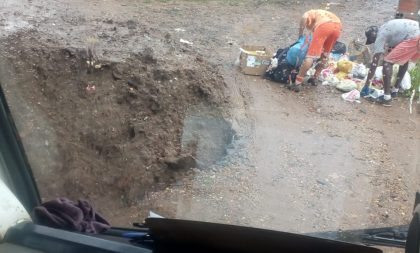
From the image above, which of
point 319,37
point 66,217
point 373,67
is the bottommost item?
point 373,67

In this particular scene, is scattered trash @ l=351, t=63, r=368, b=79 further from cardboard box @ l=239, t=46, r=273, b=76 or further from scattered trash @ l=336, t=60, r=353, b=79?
cardboard box @ l=239, t=46, r=273, b=76

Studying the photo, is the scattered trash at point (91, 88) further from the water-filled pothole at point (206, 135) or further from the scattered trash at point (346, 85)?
the scattered trash at point (346, 85)

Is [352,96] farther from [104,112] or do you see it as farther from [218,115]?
[104,112]

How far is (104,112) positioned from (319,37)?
9.73ft

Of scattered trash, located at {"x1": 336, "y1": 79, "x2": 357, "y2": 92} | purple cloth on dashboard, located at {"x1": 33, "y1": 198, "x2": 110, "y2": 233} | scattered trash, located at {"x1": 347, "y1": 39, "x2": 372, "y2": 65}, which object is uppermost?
purple cloth on dashboard, located at {"x1": 33, "y1": 198, "x2": 110, "y2": 233}

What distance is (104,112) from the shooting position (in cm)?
555

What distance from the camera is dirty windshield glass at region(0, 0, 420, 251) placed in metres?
4.31

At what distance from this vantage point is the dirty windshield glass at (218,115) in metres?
4.31

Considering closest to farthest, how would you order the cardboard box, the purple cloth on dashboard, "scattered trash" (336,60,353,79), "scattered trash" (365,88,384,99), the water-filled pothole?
the purple cloth on dashboard, the water-filled pothole, "scattered trash" (365,88,384,99), the cardboard box, "scattered trash" (336,60,353,79)

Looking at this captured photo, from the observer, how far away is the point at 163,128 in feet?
18.2

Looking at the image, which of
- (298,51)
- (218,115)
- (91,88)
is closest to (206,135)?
(218,115)

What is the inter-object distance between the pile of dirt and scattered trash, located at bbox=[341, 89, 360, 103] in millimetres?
1534

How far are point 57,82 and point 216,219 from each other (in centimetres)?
279

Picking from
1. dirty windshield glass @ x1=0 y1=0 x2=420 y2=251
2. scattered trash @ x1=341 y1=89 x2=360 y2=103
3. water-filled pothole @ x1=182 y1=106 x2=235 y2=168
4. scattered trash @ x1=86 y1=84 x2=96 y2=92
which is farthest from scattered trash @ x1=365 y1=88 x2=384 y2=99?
scattered trash @ x1=86 y1=84 x2=96 y2=92
